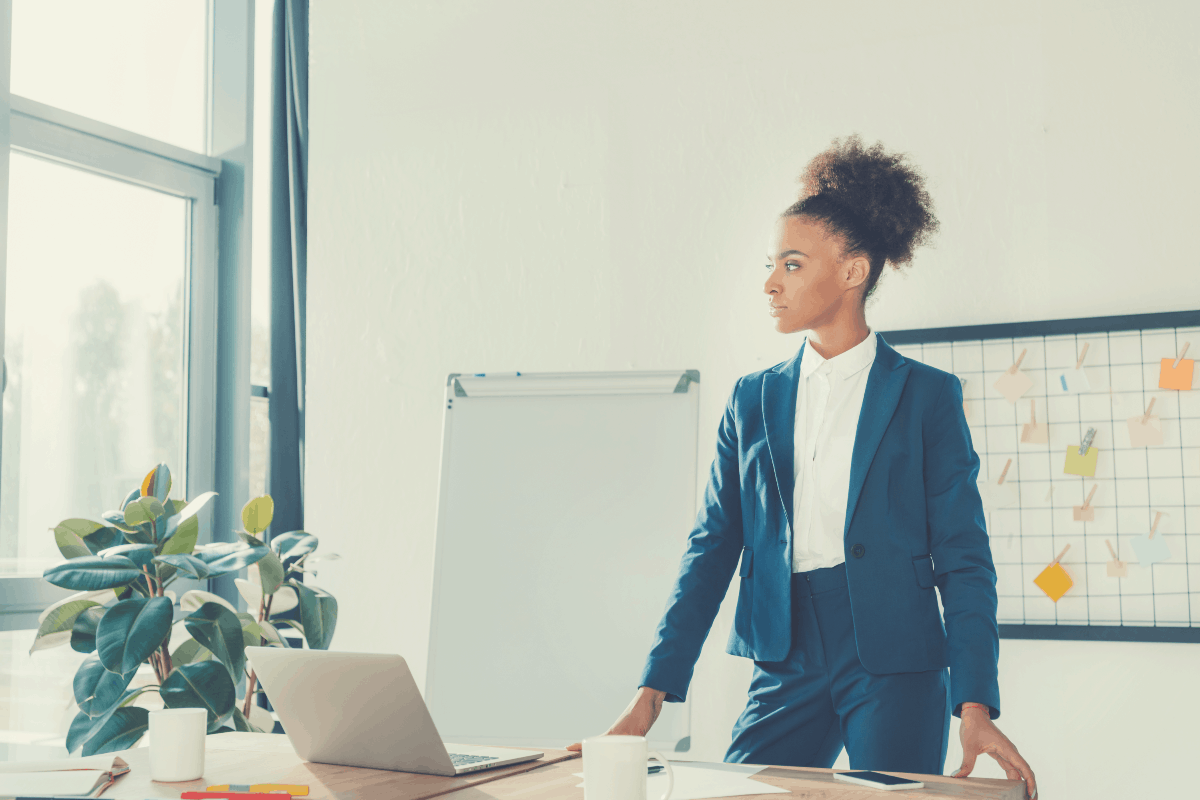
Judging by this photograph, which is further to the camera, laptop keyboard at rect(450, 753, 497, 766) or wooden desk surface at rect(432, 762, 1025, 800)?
laptop keyboard at rect(450, 753, 497, 766)

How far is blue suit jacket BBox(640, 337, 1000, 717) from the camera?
1464 millimetres

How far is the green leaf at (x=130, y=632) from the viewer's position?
6.97ft

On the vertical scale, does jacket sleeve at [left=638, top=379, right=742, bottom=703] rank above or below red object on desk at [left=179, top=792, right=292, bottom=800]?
above

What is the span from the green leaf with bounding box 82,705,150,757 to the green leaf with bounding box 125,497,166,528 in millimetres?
408

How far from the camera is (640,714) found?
1.48m

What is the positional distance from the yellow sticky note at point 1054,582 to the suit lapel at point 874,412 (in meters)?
0.86

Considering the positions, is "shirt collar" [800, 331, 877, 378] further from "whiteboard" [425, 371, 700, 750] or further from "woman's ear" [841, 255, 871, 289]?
"whiteboard" [425, 371, 700, 750]

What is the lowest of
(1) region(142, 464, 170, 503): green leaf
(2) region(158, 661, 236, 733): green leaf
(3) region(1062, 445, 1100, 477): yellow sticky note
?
(2) region(158, 661, 236, 733): green leaf

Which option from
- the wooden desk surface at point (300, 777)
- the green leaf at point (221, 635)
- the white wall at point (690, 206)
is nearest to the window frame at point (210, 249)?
the white wall at point (690, 206)

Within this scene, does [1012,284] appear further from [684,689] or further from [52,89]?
[52,89]

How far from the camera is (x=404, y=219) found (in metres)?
2.94

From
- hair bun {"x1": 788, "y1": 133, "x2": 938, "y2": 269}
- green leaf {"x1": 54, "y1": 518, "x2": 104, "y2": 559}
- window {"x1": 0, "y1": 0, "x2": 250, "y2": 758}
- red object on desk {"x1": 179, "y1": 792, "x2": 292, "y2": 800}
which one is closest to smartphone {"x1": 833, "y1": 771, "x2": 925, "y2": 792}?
red object on desk {"x1": 179, "y1": 792, "x2": 292, "y2": 800}

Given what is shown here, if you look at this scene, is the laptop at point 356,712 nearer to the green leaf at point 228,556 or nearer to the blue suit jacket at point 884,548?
the blue suit jacket at point 884,548

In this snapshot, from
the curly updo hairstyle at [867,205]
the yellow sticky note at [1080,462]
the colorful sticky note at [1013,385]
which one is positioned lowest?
the yellow sticky note at [1080,462]
